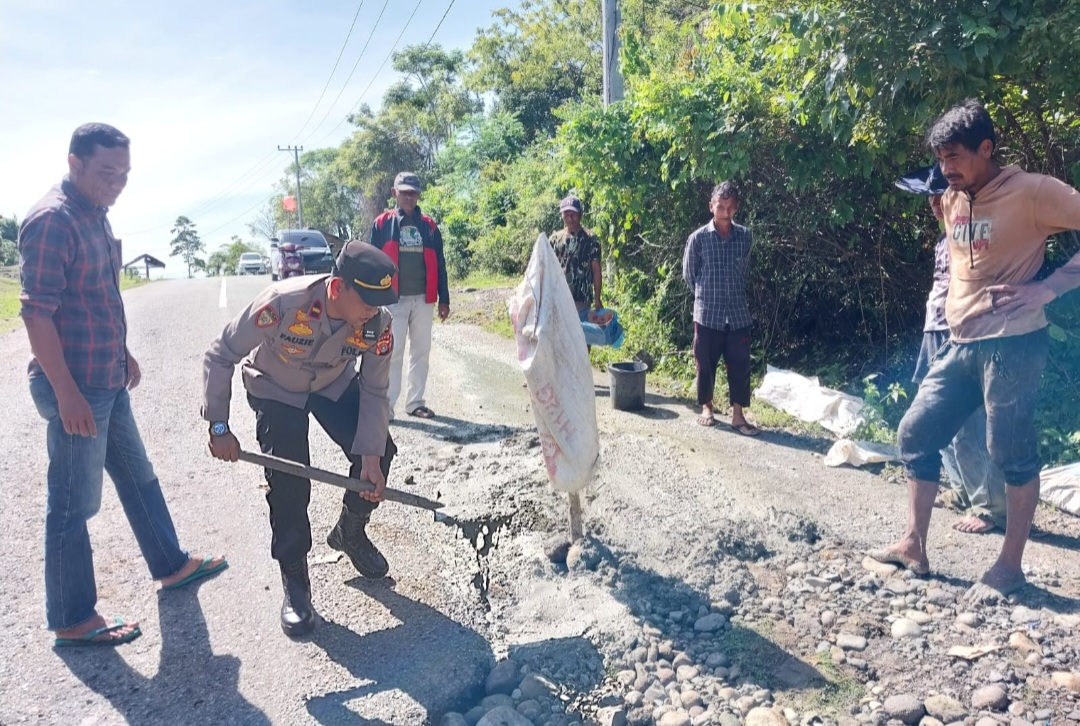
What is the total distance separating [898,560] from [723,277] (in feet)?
8.67

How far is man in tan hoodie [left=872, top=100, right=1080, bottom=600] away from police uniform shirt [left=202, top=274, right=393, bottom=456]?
2.39 m

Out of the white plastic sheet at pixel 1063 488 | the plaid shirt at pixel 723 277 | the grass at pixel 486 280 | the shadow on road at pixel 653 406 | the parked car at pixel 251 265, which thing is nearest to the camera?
the white plastic sheet at pixel 1063 488

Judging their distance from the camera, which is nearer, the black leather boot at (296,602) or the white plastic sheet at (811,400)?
the black leather boot at (296,602)

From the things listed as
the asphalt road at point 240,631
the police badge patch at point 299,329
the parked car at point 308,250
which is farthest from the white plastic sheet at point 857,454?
the parked car at point 308,250

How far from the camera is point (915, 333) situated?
6.68 metres

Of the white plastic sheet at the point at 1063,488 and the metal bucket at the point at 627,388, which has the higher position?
the metal bucket at the point at 627,388

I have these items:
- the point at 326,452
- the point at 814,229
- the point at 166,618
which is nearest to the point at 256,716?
the point at 166,618

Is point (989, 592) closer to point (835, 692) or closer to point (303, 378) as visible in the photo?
point (835, 692)

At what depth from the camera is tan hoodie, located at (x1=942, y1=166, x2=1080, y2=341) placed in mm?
3094

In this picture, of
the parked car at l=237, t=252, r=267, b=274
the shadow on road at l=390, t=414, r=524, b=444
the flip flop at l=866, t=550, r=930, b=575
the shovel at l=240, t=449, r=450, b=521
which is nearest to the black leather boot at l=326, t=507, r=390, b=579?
the shovel at l=240, t=449, r=450, b=521

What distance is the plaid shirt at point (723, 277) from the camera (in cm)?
577

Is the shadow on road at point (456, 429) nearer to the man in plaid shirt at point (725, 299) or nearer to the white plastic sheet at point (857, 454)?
the man in plaid shirt at point (725, 299)

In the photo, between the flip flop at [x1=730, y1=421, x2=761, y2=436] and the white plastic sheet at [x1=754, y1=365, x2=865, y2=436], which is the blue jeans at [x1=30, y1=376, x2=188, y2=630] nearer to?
the flip flop at [x1=730, y1=421, x2=761, y2=436]

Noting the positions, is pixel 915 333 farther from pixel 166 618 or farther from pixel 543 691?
pixel 166 618
